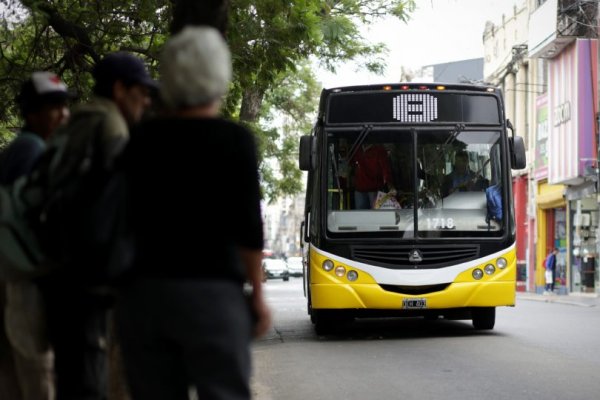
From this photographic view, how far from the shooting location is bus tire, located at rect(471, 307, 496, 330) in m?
16.2

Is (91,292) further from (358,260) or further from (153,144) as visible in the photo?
(358,260)

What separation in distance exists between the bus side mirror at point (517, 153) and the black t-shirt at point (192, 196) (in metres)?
11.7

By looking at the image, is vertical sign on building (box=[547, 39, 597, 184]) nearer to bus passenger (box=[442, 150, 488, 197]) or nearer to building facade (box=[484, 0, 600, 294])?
building facade (box=[484, 0, 600, 294])

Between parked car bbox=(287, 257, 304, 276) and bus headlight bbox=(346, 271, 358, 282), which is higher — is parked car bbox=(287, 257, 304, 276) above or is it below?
below

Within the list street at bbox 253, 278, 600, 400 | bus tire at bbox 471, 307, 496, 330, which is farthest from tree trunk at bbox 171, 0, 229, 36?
bus tire at bbox 471, 307, 496, 330

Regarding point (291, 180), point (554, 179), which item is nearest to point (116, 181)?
point (291, 180)

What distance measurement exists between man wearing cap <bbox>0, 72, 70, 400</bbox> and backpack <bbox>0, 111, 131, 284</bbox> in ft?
0.86

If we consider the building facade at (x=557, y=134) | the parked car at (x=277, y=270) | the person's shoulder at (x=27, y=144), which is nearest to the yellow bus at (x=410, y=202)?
the person's shoulder at (x=27, y=144)

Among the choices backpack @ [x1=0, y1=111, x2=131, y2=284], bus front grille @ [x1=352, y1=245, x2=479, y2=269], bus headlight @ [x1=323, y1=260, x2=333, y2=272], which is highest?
backpack @ [x1=0, y1=111, x2=131, y2=284]

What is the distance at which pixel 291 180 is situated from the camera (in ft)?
120

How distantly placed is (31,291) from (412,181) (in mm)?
10835

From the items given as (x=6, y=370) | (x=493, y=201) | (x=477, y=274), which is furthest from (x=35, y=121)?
(x=493, y=201)

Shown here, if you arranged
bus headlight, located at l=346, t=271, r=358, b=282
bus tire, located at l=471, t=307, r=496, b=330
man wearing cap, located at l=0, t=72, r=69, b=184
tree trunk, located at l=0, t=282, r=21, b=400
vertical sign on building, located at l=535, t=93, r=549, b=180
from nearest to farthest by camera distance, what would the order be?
1. man wearing cap, located at l=0, t=72, r=69, b=184
2. tree trunk, located at l=0, t=282, r=21, b=400
3. bus headlight, located at l=346, t=271, r=358, b=282
4. bus tire, located at l=471, t=307, r=496, b=330
5. vertical sign on building, located at l=535, t=93, r=549, b=180

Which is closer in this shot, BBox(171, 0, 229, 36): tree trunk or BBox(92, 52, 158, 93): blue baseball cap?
BBox(92, 52, 158, 93): blue baseball cap
